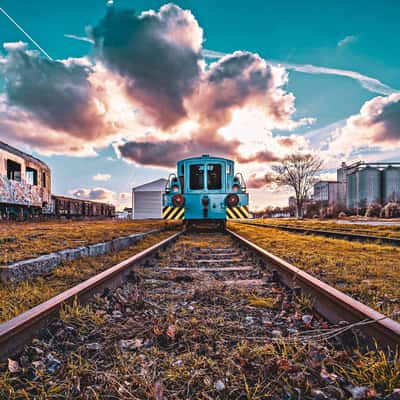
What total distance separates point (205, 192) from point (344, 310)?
7574 millimetres

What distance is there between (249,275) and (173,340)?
181cm

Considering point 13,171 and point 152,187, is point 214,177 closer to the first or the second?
point 13,171

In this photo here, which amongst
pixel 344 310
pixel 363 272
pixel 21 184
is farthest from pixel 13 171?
pixel 344 310

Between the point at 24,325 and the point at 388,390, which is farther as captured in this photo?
the point at 24,325

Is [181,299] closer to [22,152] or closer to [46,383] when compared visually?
[46,383]

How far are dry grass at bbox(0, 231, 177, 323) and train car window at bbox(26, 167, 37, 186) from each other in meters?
11.3

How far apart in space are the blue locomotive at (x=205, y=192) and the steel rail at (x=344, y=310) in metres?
6.23

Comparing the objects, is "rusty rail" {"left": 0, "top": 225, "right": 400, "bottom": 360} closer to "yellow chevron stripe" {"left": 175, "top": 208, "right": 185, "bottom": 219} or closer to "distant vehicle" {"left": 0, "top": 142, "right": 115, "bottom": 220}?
"yellow chevron stripe" {"left": 175, "top": 208, "right": 185, "bottom": 219}

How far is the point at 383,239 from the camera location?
6156 millimetres

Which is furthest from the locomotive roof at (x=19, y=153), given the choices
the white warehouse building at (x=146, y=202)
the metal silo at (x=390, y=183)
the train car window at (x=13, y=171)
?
the metal silo at (x=390, y=183)

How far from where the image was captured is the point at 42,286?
9.07 ft

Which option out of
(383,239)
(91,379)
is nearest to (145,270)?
(91,379)

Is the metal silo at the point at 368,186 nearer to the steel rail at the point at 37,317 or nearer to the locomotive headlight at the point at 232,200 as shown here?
the locomotive headlight at the point at 232,200

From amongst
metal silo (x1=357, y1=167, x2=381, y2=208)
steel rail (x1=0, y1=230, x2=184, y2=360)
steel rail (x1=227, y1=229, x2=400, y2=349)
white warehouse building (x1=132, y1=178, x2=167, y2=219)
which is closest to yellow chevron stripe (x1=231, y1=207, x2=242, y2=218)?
steel rail (x1=227, y1=229, x2=400, y2=349)
